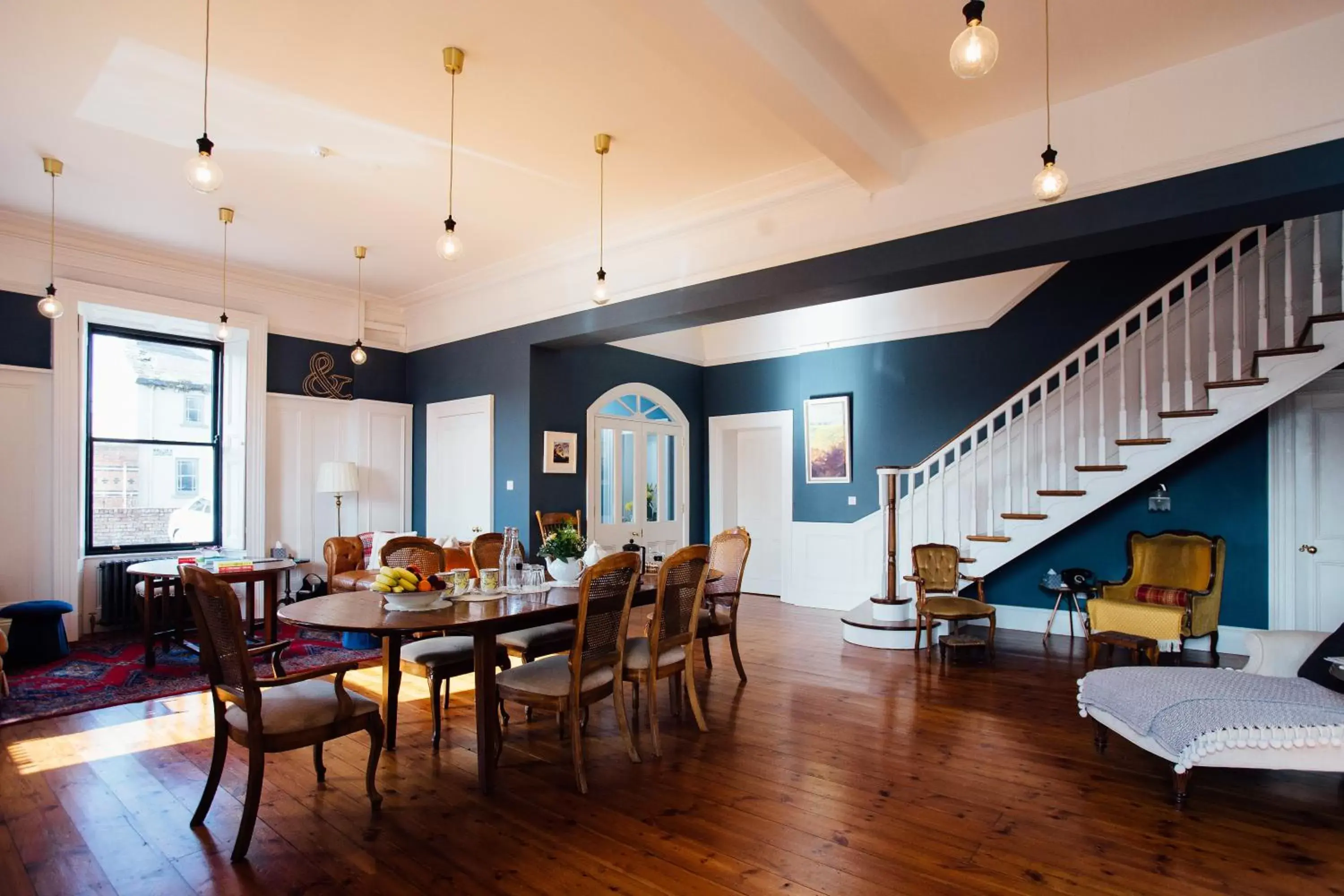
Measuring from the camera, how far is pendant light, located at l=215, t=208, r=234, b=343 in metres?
5.82

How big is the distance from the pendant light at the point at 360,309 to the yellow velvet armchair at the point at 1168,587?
6580 millimetres

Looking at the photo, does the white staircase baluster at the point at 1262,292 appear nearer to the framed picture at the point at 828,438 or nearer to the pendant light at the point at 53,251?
the framed picture at the point at 828,438

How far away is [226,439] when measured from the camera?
7238mm

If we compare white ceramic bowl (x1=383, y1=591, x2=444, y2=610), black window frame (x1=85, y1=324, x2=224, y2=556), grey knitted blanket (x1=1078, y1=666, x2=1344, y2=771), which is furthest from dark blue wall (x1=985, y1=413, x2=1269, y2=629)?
black window frame (x1=85, y1=324, x2=224, y2=556)

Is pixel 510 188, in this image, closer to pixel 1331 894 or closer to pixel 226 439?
pixel 226 439

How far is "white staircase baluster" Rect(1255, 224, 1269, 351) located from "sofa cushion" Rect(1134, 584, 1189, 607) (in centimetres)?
189

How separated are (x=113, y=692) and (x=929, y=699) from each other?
17.5 ft

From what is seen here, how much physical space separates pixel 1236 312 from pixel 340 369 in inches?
328

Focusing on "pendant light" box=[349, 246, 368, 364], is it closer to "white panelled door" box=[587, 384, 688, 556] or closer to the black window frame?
the black window frame

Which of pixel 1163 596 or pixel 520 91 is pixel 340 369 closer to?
pixel 520 91

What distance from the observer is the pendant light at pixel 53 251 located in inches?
187

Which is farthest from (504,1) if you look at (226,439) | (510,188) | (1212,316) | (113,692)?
(226,439)

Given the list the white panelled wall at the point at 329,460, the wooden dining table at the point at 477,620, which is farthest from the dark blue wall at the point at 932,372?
the wooden dining table at the point at 477,620

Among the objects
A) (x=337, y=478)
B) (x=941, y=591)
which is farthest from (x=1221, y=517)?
(x=337, y=478)
